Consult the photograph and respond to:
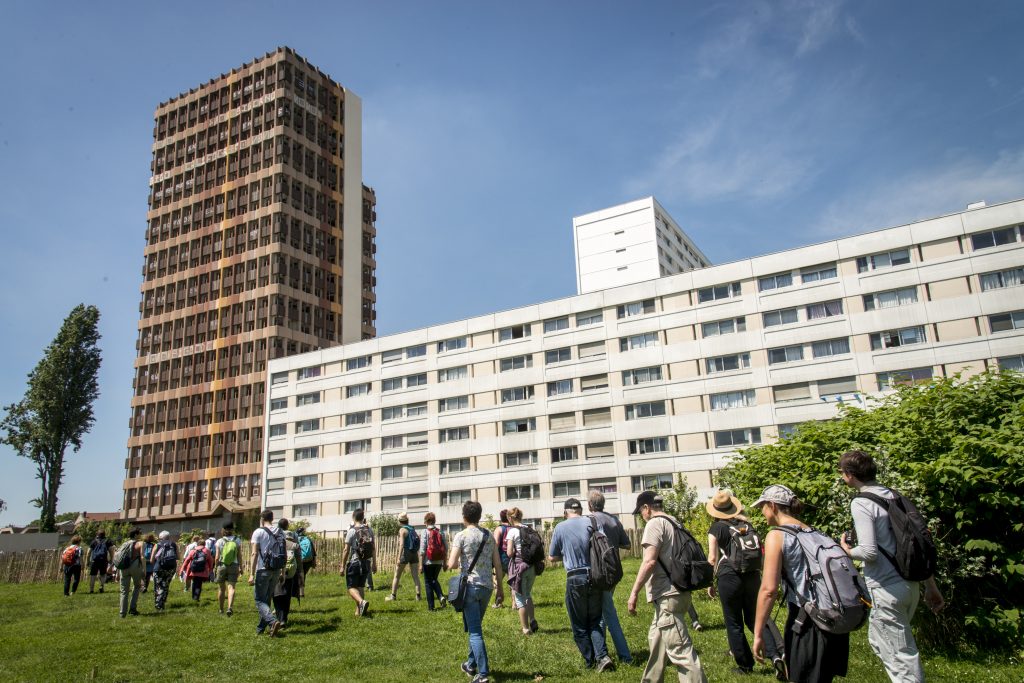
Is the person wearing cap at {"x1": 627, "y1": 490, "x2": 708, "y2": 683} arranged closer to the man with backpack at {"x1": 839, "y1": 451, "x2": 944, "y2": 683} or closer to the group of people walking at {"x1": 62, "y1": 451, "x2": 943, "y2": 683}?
the group of people walking at {"x1": 62, "y1": 451, "x2": 943, "y2": 683}

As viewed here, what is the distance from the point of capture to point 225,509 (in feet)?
222

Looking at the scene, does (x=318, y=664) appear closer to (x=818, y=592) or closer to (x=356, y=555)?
(x=356, y=555)

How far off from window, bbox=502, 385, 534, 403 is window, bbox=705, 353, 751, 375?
1442 centimetres

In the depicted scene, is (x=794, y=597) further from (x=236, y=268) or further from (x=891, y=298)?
(x=236, y=268)

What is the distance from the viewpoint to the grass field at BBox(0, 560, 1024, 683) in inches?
348

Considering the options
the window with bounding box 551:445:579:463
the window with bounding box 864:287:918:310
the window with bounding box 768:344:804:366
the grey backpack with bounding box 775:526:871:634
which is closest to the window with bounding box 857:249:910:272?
the window with bounding box 864:287:918:310

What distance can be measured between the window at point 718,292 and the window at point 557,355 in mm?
10931

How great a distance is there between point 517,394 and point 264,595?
44.5 m

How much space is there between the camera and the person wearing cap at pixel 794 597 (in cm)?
512

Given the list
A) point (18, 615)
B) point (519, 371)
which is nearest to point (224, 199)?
point (519, 371)

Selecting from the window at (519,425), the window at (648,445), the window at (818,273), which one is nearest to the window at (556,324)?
the window at (519,425)

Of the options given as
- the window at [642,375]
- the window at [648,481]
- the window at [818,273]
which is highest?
the window at [818,273]

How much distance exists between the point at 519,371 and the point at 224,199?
154ft

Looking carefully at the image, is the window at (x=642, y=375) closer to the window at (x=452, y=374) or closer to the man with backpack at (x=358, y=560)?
the window at (x=452, y=374)
